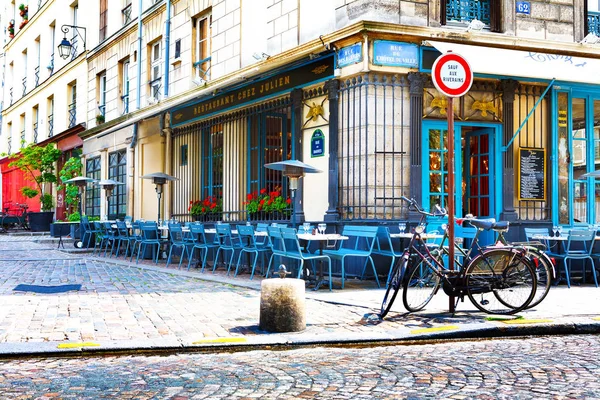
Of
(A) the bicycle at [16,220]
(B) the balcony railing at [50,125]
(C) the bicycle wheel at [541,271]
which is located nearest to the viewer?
(C) the bicycle wheel at [541,271]

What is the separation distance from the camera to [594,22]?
1266cm

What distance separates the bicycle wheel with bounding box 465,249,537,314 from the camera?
745 centimetres

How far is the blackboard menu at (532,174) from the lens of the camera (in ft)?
38.7

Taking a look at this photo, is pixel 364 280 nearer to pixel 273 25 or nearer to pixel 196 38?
pixel 273 25

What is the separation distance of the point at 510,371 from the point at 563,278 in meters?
6.96

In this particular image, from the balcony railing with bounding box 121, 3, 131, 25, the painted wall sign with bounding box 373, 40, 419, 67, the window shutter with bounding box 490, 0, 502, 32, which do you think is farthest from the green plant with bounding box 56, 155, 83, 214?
the window shutter with bounding box 490, 0, 502, 32

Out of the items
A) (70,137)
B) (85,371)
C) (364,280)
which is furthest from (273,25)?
(70,137)

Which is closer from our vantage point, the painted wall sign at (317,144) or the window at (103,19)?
the painted wall sign at (317,144)

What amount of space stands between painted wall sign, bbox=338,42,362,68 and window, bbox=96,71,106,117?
44.4 feet

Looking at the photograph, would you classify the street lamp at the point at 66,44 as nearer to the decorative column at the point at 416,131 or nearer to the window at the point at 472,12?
the window at the point at 472,12

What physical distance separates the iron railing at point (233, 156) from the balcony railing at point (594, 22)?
17.8 ft

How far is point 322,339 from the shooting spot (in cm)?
627

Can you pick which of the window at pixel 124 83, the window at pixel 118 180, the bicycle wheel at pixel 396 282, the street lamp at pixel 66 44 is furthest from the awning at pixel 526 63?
the street lamp at pixel 66 44

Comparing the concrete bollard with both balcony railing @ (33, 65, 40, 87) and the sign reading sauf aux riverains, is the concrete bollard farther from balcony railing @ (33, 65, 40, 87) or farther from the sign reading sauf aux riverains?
balcony railing @ (33, 65, 40, 87)
